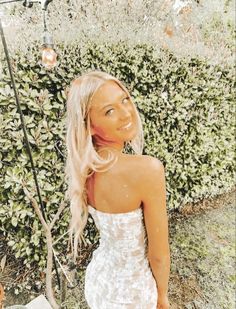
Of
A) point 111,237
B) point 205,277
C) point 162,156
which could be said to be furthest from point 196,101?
point 111,237

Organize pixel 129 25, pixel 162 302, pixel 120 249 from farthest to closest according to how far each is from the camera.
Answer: pixel 129 25, pixel 162 302, pixel 120 249

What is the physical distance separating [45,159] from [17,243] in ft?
2.87

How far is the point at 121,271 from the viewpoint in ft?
5.81

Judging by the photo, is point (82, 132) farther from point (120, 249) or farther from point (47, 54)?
point (47, 54)

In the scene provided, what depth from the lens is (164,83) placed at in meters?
4.21

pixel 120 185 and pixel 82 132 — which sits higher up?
pixel 82 132

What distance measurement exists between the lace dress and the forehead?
0.51m

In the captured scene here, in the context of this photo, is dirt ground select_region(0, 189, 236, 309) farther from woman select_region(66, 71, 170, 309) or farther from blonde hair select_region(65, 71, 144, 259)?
blonde hair select_region(65, 71, 144, 259)

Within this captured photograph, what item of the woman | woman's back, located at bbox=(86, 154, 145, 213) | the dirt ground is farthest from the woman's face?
the dirt ground

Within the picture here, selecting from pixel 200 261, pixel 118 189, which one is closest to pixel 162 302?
pixel 118 189

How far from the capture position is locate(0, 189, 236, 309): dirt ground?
354 cm

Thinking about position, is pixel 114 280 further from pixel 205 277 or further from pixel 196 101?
pixel 196 101

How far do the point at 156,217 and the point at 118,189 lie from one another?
0.22 m

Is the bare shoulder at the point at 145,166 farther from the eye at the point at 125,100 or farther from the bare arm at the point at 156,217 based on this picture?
the eye at the point at 125,100
